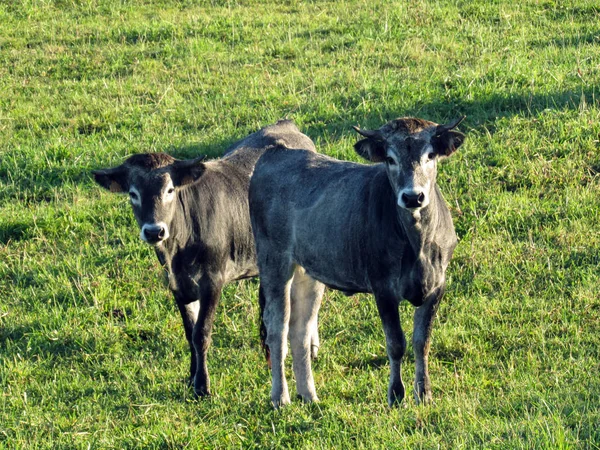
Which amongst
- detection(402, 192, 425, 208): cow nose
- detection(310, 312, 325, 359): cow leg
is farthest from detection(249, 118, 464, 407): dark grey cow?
detection(310, 312, 325, 359): cow leg

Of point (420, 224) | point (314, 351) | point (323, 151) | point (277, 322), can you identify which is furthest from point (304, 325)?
point (323, 151)

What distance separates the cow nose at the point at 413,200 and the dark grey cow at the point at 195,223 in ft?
7.72

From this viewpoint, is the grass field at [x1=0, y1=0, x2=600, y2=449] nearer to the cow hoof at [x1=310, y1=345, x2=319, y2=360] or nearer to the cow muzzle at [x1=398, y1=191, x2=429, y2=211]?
the cow hoof at [x1=310, y1=345, x2=319, y2=360]

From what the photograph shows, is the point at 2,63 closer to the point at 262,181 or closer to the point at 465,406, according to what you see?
the point at 262,181

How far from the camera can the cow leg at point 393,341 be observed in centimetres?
736

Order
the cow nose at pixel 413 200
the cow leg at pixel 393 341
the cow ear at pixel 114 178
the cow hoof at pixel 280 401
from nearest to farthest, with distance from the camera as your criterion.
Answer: the cow nose at pixel 413 200 → the cow leg at pixel 393 341 → the cow hoof at pixel 280 401 → the cow ear at pixel 114 178

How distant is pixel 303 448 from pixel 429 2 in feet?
41.9

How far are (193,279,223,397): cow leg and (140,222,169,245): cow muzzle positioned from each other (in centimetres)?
74

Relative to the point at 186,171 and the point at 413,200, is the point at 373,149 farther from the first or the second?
the point at 186,171

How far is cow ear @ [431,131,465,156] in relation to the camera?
731 cm

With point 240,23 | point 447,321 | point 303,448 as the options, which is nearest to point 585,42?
point 240,23

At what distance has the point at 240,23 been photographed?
17859 millimetres

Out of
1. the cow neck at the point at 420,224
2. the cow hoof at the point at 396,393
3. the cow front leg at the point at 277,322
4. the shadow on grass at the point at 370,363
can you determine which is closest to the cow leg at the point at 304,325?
the cow front leg at the point at 277,322

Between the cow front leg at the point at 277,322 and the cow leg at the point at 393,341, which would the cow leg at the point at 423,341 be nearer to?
the cow leg at the point at 393,341
